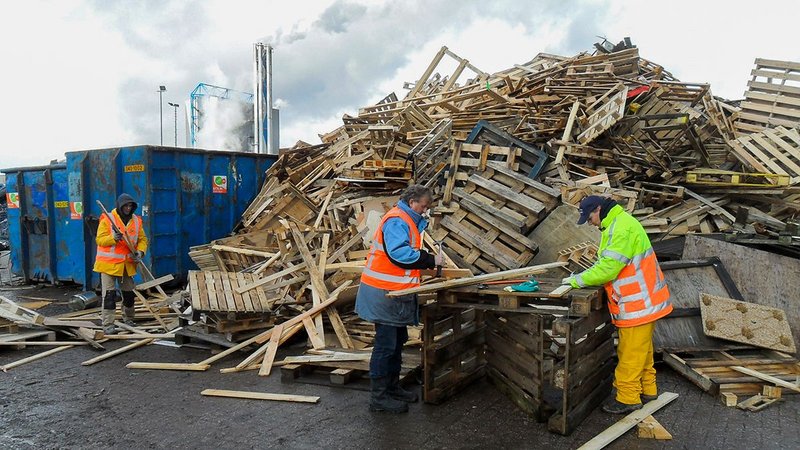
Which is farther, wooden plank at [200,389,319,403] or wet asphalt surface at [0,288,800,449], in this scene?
wooden plank at [200,389,319,403]

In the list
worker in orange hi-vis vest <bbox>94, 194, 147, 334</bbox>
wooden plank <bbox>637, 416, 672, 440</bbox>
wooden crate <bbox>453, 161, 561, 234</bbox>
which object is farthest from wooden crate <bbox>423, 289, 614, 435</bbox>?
worker in orange hi-vis vest <bbox>94, 194, 147, 334</bbox>

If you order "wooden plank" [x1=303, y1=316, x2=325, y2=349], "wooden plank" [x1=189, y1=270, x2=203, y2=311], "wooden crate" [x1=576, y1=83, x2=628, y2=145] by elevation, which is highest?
"wooden crate" [x1=576, y1=83, x2=628, y2=145]

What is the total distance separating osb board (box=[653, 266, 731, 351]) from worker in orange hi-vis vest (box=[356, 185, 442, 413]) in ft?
9.12

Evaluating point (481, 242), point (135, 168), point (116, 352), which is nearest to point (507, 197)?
point (481, 242)

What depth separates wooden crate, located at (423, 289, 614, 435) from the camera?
4367 millimetres

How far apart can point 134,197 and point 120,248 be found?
7.91ft

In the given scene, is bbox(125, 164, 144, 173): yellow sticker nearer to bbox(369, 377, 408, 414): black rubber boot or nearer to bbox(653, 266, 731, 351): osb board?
bbox(369, 377, 408, 414): black rubber boot

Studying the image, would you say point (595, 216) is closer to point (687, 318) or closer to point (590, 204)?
point (590, 204)

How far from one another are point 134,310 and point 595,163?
7.40 metres

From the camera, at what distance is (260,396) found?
205 inches

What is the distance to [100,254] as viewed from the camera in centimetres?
755

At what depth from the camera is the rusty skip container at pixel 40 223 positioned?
431 inches

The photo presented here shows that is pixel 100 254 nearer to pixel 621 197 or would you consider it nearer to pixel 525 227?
pixel 525 227

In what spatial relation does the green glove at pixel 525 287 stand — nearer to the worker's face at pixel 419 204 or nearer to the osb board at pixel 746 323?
the worker's face at pixel 419 204
